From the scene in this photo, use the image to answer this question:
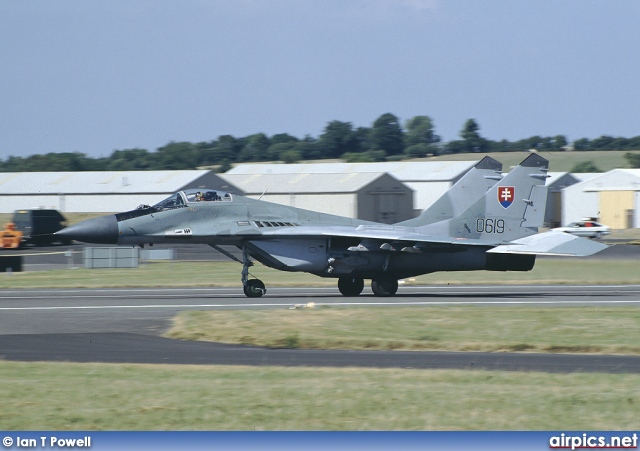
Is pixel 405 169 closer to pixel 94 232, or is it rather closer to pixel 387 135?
pixel 94 232

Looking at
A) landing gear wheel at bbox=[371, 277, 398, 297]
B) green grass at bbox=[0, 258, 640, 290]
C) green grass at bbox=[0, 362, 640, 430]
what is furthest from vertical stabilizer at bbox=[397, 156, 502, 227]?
green grass at bbox=[0, 362, 640, 430]

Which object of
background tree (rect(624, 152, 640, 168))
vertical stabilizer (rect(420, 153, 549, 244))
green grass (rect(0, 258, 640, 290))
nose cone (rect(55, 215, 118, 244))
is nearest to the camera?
nose cone (rect(55, 215, 118, 244))

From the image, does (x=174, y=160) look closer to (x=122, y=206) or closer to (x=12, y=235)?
(x=122, y=206)

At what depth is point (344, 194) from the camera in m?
65.1

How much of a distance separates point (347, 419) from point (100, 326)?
10178 millimetres

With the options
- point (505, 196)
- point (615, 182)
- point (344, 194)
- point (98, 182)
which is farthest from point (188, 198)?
point (615, 182)

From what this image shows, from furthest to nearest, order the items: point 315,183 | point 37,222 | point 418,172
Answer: point 418,172, point 315,183, point 37,222

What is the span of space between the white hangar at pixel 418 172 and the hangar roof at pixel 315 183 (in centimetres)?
544

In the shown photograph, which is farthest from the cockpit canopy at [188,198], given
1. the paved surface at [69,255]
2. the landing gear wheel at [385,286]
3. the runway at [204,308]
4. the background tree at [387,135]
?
the background tree at [387,135]

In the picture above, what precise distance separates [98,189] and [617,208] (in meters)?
43.2

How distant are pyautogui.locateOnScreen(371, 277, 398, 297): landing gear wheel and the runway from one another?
17.5 inches

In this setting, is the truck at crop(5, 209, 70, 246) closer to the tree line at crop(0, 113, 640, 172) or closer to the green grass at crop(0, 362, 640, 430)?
the green grass at crop(0, 362, 640, 430)

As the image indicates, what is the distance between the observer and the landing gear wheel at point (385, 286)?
85.0 feet

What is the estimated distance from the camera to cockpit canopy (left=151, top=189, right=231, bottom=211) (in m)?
24.8
